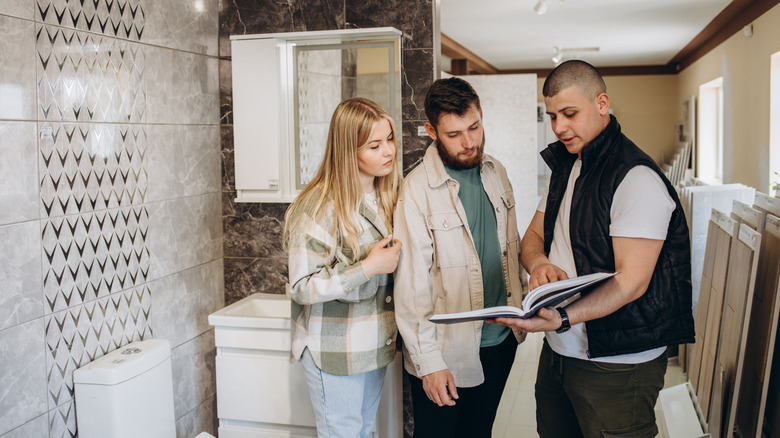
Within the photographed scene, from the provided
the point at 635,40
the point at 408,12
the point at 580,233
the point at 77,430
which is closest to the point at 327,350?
the point at 580,233

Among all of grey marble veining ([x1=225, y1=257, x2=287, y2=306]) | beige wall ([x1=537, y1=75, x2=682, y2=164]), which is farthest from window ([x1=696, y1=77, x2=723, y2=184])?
grey marble veining ([x1=225, y1=257, x2=287, y2=306])

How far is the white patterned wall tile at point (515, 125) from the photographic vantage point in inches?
241

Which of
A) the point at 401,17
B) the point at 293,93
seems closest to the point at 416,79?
the point at 401,17

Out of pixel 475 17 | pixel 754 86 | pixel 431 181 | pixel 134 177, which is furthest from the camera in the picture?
pixel 475 17

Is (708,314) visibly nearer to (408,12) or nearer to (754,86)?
(408,12)

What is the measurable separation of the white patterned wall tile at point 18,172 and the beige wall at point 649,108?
32.0 feet

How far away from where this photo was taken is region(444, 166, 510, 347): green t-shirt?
2.12 m

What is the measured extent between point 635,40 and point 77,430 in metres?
7.84

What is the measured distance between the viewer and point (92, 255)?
8.14 ft

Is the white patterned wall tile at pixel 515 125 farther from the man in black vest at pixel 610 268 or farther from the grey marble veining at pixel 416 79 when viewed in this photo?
the man in black vest at pixel 610 268

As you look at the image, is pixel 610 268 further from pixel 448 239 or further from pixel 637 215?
pixel 448 239

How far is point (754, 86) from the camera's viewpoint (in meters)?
5.54

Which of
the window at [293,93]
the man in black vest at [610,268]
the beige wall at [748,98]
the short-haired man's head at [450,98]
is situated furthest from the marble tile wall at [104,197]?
the beige wall at [748,98]

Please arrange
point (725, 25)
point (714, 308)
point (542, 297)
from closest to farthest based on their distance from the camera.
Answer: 1. point (542, 297)
2. point (714, 308)
3. point (725, 25)
